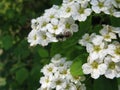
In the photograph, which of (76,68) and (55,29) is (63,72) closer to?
(76,68)

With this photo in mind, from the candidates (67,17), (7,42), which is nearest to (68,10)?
(67,17)

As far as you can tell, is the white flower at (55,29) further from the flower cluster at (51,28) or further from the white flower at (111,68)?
the white flower at (111,68)

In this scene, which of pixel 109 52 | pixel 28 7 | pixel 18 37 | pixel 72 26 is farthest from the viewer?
pixel 28 7

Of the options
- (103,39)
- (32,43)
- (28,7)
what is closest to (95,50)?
(103,39)

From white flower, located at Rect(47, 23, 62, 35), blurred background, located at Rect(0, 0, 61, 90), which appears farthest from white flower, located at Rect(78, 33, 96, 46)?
blurred background, located at Rect(0, 0, 61, 90)

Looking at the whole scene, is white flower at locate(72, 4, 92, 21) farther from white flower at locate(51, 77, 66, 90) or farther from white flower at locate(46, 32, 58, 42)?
white flower at locate(51, 77, 66, 90)

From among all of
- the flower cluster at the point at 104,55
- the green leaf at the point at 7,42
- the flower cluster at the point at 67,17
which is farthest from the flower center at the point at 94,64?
the green leaf at the point at 7,42

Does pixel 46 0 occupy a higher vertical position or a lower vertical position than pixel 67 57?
higher

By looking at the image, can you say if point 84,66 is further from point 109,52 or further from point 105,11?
point 105,11
